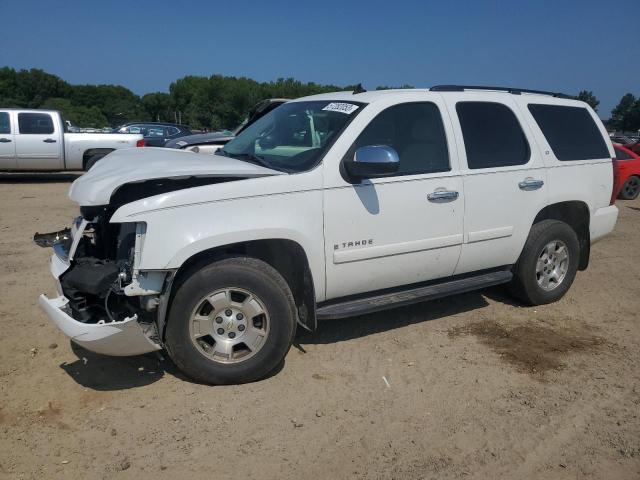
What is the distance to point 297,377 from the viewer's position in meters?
3.77

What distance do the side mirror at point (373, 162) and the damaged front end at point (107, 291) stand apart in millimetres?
1411

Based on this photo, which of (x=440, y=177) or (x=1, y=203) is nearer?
(x=440, y=177)

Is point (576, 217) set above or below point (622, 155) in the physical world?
below

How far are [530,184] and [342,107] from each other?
1.82 meters

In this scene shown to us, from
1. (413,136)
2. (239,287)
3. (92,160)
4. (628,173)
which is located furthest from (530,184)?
(92,160)

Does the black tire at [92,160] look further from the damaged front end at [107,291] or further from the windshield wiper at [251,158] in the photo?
the damaged front end at [107,291]

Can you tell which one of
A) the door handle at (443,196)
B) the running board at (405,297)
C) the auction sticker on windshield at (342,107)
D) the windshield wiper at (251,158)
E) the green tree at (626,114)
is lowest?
the running board at (405,297)

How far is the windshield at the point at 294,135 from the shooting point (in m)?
3.87

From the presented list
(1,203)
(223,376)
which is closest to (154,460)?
(223,376)

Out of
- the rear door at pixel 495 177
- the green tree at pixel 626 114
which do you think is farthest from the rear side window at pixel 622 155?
the green tree at pixel 626 114

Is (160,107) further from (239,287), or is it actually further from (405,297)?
(239,287)

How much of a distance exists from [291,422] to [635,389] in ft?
7.75

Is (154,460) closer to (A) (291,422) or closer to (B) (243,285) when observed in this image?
(A) (291,422)

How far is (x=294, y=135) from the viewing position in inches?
169
